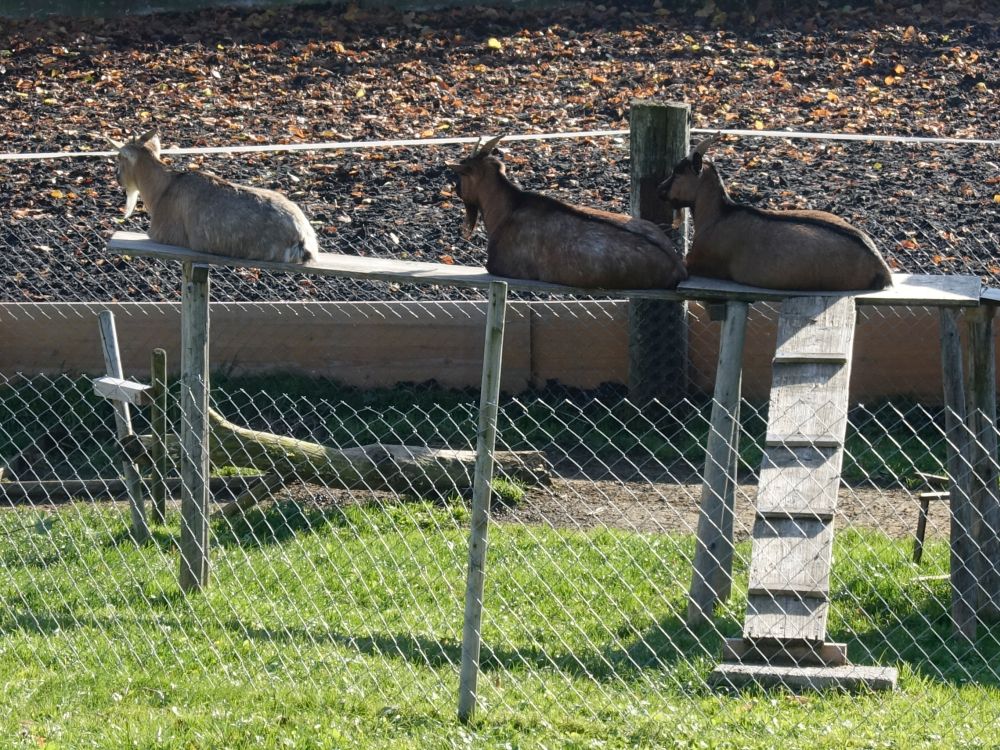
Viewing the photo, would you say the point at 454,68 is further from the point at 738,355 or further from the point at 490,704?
the point at 490,704

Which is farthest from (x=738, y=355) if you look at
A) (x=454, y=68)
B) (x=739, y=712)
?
(x=454, y=68)

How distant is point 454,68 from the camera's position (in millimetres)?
15359

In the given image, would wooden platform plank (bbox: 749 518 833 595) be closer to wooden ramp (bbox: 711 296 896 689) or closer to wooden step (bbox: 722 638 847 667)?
wooden ramp (bbox: 711 296 896 689)

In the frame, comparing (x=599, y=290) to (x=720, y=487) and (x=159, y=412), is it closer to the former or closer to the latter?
(x=720, y=487)

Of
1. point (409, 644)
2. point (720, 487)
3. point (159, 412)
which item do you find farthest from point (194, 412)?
point (720, 487)

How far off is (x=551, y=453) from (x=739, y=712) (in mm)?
3945

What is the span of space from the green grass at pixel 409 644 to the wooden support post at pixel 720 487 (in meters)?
0.18

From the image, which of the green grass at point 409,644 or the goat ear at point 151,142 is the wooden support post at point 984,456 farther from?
the goat ear at point 151,142

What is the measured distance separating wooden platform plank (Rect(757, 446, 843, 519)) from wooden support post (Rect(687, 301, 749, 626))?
0.84 meters

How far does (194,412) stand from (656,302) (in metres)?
3.29

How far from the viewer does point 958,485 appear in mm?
7172

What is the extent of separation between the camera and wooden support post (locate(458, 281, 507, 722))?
5.52 meters

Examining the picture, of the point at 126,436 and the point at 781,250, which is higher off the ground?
the point at 781,250

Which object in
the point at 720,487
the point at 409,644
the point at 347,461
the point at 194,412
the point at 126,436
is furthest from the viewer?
the point at 347,461
